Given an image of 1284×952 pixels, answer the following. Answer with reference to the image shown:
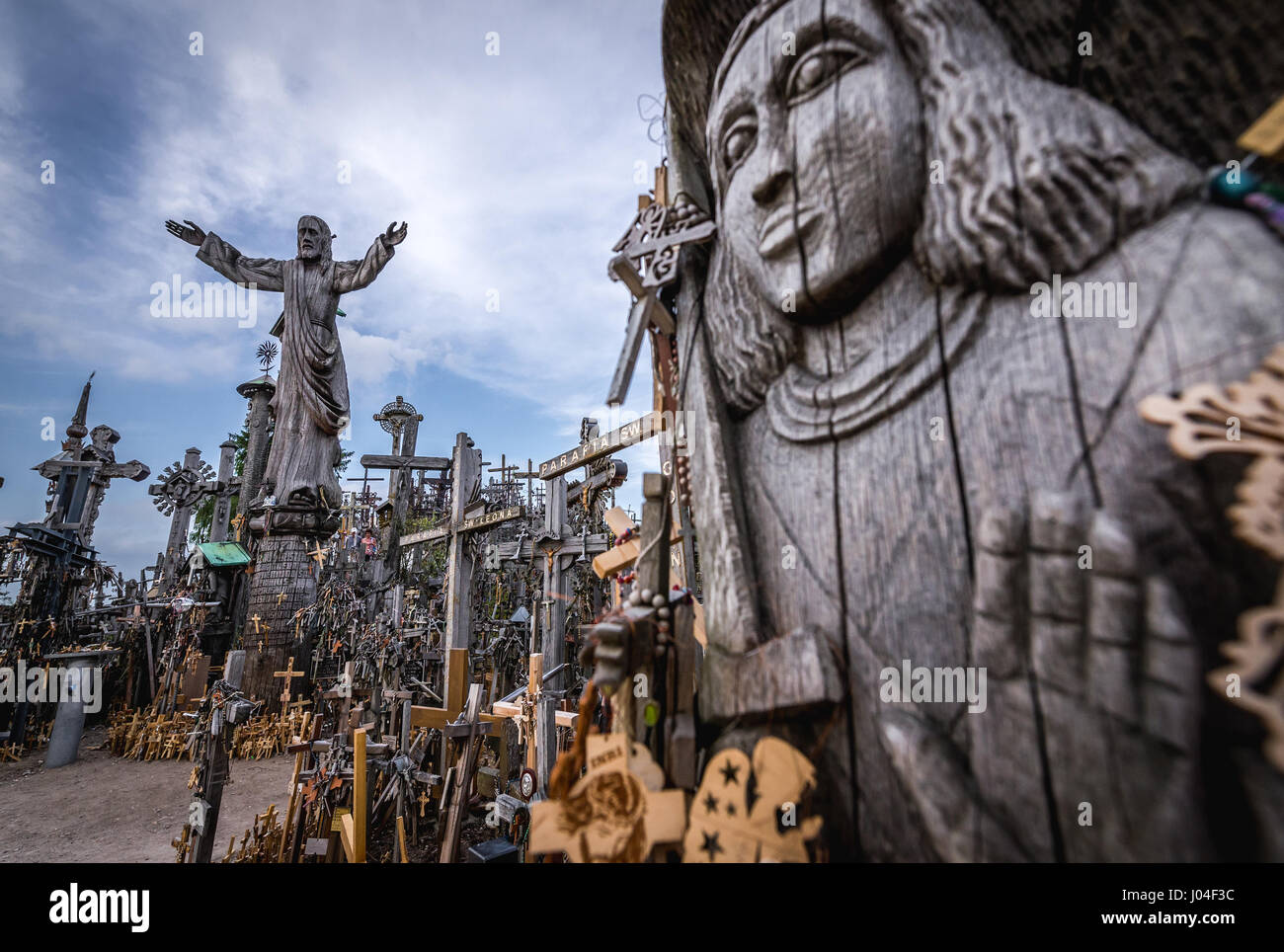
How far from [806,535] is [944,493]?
14.8 inches

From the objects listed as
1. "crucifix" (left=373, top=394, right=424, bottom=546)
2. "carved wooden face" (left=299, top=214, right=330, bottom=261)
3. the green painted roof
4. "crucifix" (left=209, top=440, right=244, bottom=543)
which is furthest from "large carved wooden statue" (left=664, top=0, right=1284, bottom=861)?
"crucifix" (left=373, top=394, right=424, bottom=546)

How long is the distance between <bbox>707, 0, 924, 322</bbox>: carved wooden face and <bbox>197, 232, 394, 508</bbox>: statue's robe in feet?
33.6

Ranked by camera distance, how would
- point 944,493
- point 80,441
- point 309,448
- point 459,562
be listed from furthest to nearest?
point 80,441 → point 309,448 → point 459,562 → point 944,493

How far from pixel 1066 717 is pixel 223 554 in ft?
48.7

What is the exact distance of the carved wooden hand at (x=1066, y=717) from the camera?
0.91 metres

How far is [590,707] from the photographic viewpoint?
1.75 metres

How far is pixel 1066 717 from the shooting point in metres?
1.00

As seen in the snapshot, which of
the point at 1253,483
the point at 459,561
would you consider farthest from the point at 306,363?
the point at 1253,483

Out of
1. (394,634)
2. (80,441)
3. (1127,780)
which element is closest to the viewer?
(1127,780)
